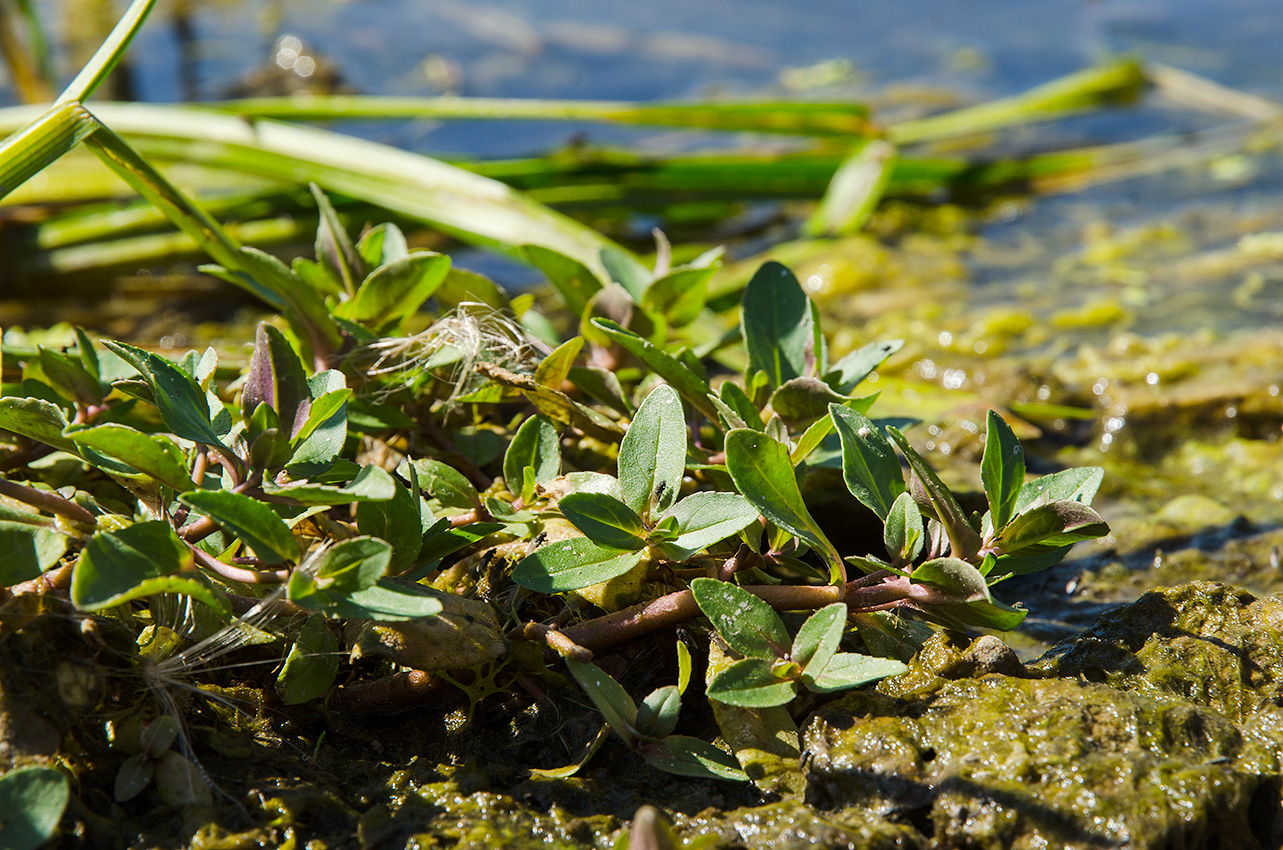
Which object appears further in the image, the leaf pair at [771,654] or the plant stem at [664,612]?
the plant stem at [664,612]

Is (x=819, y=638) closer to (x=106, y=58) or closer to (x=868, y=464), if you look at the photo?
(x=868, y=464)

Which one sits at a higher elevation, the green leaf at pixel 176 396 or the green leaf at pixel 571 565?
the green leaf at pixel 176 396

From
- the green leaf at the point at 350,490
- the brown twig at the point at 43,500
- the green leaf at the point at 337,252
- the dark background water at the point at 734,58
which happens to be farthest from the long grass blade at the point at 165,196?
the dark background water at the point at 734,58

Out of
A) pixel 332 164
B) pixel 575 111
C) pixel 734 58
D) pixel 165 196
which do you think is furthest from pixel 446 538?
pixel 734 58

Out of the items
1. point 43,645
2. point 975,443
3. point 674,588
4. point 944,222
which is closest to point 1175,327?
point 975,443

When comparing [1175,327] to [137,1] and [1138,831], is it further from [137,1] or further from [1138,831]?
[137,1]

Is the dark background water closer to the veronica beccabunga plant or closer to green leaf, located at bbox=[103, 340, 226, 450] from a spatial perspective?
the veronica beccabunga plant

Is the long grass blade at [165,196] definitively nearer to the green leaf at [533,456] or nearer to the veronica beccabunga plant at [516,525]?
the veronica beccabunga plant at [516,525]

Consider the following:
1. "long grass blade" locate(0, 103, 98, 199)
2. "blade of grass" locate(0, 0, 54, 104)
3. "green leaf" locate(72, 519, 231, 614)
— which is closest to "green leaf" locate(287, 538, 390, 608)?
"green leaf" locate(72, 519, 231, 614)
